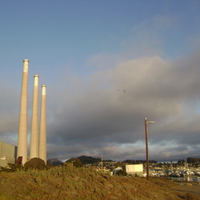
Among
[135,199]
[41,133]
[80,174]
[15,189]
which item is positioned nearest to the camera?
[15,189]

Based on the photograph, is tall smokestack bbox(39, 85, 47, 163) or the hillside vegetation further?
tall smokestack bbox(39, 85, 47, 163)

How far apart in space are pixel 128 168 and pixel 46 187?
62.5 meters

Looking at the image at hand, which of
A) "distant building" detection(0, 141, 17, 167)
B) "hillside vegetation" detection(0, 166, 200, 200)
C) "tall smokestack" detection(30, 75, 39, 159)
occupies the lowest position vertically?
"hillside vegetation" detection(0, 166, 200, 200)

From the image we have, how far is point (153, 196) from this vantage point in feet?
80.3

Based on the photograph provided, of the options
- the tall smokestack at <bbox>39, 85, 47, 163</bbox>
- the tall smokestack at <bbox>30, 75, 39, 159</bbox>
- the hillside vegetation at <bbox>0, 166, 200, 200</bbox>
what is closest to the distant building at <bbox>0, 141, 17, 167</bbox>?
the tall smokestack at <bbox>30, 75, 39, 159</bbox>

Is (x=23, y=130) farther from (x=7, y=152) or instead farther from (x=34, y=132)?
(x=7, y=152)

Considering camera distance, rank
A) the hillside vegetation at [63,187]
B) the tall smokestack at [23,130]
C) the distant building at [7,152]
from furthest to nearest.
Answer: the tall smokestack at [23,130], the distant building at [7,152], the hillside vegetation at [63,187]

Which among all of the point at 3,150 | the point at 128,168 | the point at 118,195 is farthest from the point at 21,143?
the point at 118,195

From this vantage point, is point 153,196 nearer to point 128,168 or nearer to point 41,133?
point 128,168

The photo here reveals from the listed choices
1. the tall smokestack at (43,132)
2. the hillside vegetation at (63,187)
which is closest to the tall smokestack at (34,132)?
the tall smokestack at (43,132)

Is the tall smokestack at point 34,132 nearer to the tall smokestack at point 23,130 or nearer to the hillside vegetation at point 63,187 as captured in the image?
the tall smokestack at point 23,130

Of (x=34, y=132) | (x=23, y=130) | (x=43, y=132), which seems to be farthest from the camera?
(x=43, y=132)

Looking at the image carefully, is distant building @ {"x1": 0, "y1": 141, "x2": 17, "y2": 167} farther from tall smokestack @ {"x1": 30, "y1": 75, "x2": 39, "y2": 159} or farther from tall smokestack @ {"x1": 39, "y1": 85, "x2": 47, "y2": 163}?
tall smokestack @ {"x1": 39, "y1": 85, "x2": 47, "y2": 163}

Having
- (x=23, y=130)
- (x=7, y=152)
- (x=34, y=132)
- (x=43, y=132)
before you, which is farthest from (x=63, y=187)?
(x=43, y=132)
